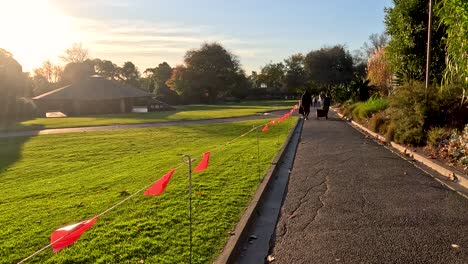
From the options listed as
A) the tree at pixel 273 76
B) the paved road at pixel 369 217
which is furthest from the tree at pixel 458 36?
the tree at pixel 273 76

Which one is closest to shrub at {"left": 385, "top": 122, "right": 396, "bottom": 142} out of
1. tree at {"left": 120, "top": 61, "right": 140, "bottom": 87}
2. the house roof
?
the house roof

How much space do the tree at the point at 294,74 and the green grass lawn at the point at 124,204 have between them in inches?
2853

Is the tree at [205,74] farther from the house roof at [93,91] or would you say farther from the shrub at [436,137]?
the shrub at [436,137]

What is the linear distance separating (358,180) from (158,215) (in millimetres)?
4208

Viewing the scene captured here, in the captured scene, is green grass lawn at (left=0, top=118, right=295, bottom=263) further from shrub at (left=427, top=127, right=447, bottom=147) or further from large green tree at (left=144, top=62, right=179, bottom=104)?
large green tree at (left=144, top=62, right=179, bottom=104)

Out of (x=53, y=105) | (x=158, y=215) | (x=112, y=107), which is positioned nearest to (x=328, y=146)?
(x=158, y=215)

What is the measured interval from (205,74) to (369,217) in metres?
75.6

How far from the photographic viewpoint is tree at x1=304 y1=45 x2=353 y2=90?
6856 cm

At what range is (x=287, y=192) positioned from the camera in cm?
726

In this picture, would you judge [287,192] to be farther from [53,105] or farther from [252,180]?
[53,105]

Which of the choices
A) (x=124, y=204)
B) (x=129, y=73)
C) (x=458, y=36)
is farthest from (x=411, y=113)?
(x=129, y=73)

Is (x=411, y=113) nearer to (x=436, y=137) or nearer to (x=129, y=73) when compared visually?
(x=436, y=137)

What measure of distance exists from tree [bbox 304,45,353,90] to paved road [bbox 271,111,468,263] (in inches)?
2416

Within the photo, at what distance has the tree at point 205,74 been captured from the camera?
78688mm
